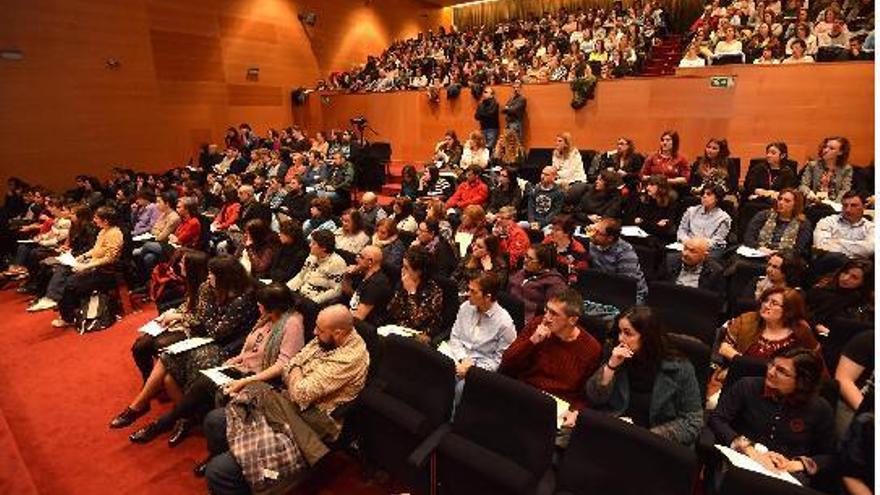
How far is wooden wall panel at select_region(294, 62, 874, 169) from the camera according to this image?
680cm

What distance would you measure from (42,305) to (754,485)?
21.0 feet

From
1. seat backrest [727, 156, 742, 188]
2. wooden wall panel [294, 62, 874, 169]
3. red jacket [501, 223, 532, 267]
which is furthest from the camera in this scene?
wooden wall panel [294, 62, 874, 169]

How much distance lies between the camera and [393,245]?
4.67 m

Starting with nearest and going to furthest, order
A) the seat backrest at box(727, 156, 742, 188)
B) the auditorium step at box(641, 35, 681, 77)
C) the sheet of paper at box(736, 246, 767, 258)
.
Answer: the sheet of paper at box(736, 246, 767, 258) → the seat backrest at box(727, 156, 742, 188) → the auditorium step at box(641, 35, 681, 77)

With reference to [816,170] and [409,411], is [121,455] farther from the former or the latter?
[816,170]

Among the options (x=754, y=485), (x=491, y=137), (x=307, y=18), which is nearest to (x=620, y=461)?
(x=754, y=485)

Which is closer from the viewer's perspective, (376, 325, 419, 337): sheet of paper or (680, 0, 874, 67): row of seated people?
(376, 325, 419, 337): sheet of paper

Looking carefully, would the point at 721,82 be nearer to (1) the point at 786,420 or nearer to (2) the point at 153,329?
(1) the point at 786,420

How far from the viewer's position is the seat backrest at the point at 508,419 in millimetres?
2182

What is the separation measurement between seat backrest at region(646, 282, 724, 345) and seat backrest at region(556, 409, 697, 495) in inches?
55.3

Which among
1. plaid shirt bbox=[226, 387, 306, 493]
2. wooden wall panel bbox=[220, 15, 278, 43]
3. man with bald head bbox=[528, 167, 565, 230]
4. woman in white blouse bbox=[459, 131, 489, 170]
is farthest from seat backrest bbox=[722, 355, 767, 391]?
wooden wall panel bbox=[220, 15, 278, 43]

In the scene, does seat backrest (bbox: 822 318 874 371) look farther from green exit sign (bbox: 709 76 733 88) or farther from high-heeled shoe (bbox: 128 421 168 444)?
green exit sign (bbox: 709 76 733 88)

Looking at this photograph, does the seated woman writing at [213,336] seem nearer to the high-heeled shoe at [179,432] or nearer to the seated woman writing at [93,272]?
the high-heeled shoe at [179,432]

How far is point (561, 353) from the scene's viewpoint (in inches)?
106
